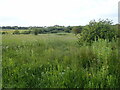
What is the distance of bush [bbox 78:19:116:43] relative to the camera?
24.4ft

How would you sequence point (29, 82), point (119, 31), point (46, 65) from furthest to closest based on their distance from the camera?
1. point (119, 31)
2. point (46, 65)
3. point (29, 82)

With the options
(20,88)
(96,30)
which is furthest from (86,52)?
(96,30)

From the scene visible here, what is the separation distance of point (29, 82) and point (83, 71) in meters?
1.30

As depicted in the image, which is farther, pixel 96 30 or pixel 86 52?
pixel 96 30

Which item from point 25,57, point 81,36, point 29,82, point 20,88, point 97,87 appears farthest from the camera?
point 81,36

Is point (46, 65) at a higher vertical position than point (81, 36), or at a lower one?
lower

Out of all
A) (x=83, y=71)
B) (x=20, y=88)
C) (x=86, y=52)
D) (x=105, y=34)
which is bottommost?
(x=20, y=88)

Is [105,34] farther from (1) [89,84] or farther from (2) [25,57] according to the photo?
(1) [89,84]

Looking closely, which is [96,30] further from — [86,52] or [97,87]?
[97,87]

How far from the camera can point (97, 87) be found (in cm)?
309

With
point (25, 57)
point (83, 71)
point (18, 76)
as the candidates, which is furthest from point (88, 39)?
point (18, 76)

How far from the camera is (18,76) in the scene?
3.79 m

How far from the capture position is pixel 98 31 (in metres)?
7.57

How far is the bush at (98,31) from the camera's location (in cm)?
744
